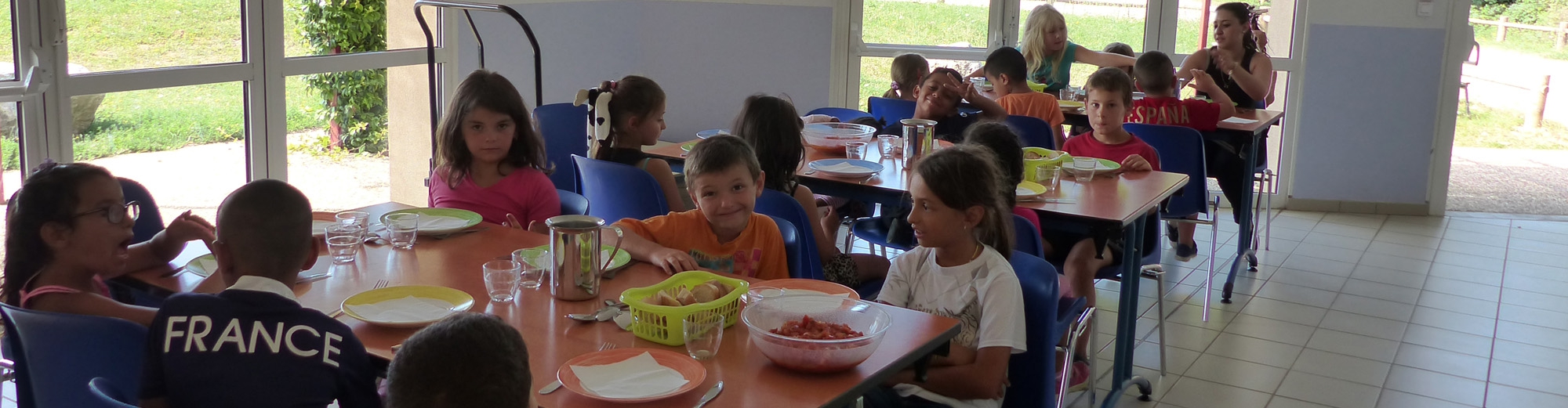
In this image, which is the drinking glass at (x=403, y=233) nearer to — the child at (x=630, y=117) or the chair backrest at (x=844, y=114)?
the child at (x=630, y=117)

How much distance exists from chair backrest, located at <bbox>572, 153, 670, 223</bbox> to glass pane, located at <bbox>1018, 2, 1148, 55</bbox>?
385 cm

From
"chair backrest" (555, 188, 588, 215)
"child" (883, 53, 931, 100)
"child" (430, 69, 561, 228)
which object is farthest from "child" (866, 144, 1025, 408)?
"child" (883, 53, 931, 100)

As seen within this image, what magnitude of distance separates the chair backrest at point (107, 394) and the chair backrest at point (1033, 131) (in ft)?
10.1

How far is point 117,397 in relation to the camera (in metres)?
1.54

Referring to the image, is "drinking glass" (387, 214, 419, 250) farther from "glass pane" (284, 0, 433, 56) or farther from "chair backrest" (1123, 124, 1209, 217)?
"chair backrest" (1123, 124, 1209, 217)

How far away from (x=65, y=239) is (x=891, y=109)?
10.7ft

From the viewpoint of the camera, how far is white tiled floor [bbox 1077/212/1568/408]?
11.4 feet

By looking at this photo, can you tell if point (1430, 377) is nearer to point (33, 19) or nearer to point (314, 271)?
point (314, 271)

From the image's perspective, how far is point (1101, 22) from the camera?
21.4ft

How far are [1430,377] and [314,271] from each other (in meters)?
3.20

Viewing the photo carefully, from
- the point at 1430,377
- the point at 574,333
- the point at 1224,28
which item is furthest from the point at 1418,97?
the point at 574,333

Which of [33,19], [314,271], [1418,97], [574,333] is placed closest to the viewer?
[574,333]

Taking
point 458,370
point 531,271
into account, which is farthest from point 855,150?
point 458,370

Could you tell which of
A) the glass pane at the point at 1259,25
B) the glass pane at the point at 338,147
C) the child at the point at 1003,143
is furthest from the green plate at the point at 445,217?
the glass pane at the point at 1259,25
